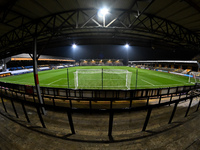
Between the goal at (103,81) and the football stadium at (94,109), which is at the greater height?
the football stadium at (94,109)

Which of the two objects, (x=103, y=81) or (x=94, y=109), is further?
(x=103, y=81)

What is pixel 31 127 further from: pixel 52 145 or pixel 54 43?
pixel 54 43

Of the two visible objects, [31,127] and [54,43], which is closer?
[31,127]

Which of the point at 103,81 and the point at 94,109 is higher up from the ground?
the point at 94,109

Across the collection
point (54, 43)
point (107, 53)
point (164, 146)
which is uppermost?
point (107, 53)

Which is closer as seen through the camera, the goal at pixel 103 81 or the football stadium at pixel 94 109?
the football stadium at pixel 94 109

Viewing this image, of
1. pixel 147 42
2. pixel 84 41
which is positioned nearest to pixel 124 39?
pixel 147 42

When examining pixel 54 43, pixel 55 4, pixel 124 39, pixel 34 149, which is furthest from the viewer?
pixel 54 43

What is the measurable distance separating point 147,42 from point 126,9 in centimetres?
690

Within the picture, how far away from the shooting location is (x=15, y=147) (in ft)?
5.32

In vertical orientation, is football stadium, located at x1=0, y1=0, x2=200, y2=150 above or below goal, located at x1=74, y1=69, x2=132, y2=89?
above

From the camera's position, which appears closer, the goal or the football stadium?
the football stadium

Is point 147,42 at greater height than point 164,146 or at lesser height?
greater

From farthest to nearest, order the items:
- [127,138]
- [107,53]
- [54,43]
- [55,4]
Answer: [107,53]
[54,43]
[55,4]
[127,138]
